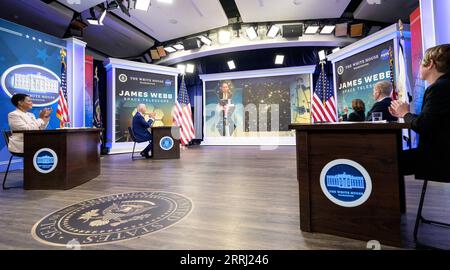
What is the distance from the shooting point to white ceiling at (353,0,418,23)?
16.9 ft

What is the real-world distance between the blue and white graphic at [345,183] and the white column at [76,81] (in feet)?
19.6

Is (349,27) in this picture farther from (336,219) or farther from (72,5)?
(72,5)

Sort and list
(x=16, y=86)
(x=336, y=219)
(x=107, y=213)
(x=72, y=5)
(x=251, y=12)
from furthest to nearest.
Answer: (x=251, y=12) < (x=72, y=5) < (x=16, y=86) < (x=107, y=213) < (x=336, y=219)

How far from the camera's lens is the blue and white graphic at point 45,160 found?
2607mm

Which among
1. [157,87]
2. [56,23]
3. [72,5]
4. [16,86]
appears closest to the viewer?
[16,86]

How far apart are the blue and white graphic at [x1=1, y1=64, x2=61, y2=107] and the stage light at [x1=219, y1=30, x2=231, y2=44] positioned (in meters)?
4.36

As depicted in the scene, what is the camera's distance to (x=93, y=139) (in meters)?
3.21

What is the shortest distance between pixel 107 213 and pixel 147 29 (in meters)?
6.20

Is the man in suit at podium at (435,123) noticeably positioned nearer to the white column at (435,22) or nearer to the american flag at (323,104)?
the white column at (435,22)

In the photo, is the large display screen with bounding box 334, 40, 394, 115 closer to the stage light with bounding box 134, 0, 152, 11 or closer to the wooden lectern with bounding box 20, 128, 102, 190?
the stage light with bounding box 134, 0, 152, 11

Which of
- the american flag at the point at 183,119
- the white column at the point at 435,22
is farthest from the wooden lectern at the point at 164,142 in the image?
the white column at the point at 435,22

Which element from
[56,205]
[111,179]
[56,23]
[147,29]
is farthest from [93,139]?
[147,29]
